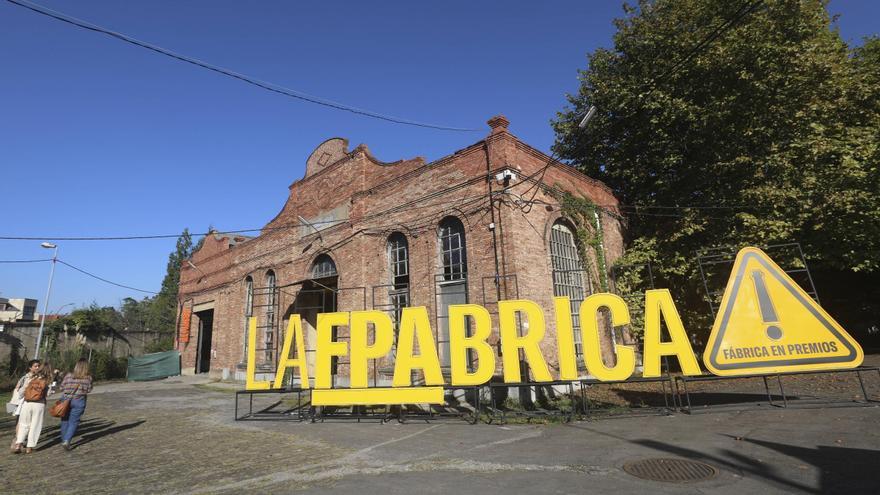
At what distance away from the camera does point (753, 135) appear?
1369 cm

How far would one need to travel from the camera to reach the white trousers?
289 inches

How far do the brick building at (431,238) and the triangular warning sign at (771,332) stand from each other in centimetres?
394

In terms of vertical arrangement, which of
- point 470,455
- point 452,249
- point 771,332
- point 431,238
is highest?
point 431,238

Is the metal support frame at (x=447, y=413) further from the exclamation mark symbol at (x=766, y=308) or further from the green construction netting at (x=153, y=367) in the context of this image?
the green construction netting at (x=153, y=367)

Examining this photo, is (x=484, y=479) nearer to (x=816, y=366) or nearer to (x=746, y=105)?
(x=816, y=366)

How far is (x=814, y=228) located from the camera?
12.4 m

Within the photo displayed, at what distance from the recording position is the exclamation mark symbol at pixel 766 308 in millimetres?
7758

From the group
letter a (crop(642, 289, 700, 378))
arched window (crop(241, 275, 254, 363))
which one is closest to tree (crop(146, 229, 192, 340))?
arched window (crop(241, 275, 254, 363))

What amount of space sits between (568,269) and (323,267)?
29.6 feet

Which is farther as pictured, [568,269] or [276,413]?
[568,269]

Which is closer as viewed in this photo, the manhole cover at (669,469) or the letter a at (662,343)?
the manhole cover at (669,469)

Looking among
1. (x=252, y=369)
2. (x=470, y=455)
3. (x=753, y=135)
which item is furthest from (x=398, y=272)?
(x=753, y=135)

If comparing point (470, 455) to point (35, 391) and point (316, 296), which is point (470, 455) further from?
point (316, 296)

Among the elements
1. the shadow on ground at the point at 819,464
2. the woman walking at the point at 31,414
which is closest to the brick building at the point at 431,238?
the woman walking at the point at 31,414
